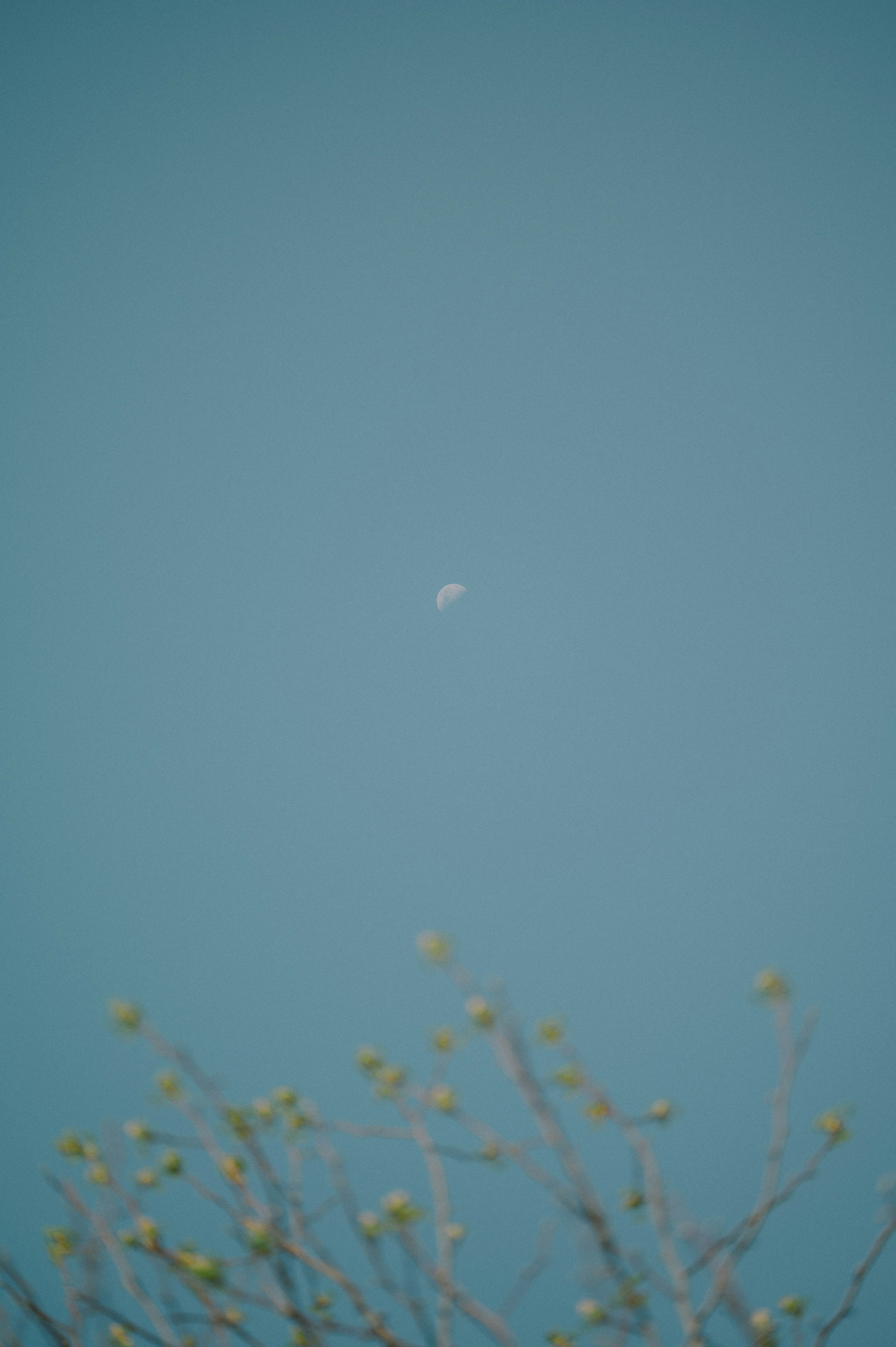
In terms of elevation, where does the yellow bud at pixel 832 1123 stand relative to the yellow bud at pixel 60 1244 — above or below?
above

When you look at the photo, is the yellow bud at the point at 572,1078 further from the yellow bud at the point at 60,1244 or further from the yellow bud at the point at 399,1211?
the yellow bud at the point at 60,1244

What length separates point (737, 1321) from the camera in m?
3.27

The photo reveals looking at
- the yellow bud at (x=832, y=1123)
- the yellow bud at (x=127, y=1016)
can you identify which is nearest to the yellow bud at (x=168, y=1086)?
the yellow bud at (x=127, y=1016)

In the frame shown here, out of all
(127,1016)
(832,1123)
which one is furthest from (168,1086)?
(832,1123)

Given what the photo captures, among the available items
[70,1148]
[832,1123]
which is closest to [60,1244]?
[70,1148]

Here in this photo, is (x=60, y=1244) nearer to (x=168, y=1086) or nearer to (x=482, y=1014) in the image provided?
(x=168, y=1086)

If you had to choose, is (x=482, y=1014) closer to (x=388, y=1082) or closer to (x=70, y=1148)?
(x=388, y=1082)

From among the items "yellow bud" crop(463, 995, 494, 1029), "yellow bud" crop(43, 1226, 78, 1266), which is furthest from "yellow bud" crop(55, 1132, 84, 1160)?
"yellow bud" crop(463, 995, 494, 1029)

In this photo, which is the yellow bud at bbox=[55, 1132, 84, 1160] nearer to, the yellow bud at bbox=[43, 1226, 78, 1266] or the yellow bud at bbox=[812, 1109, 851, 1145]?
the yellow bud at bbox=[43, 1226, 78, 1266]

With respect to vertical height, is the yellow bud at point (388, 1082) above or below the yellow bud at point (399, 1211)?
above

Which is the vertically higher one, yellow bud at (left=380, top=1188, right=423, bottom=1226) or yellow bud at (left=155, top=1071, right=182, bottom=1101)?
yellow bud at (left=155, top=1071, right=182, bottom=1101)

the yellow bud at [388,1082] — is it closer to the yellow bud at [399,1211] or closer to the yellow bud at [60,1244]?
the yellow bud at [399,1211]

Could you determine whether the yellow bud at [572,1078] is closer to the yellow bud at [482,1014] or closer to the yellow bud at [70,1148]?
the yellow bud at [482,1014]

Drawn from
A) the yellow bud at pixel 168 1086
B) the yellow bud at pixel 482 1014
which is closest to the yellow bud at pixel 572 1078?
the yellow bud at pixel 482 1014
